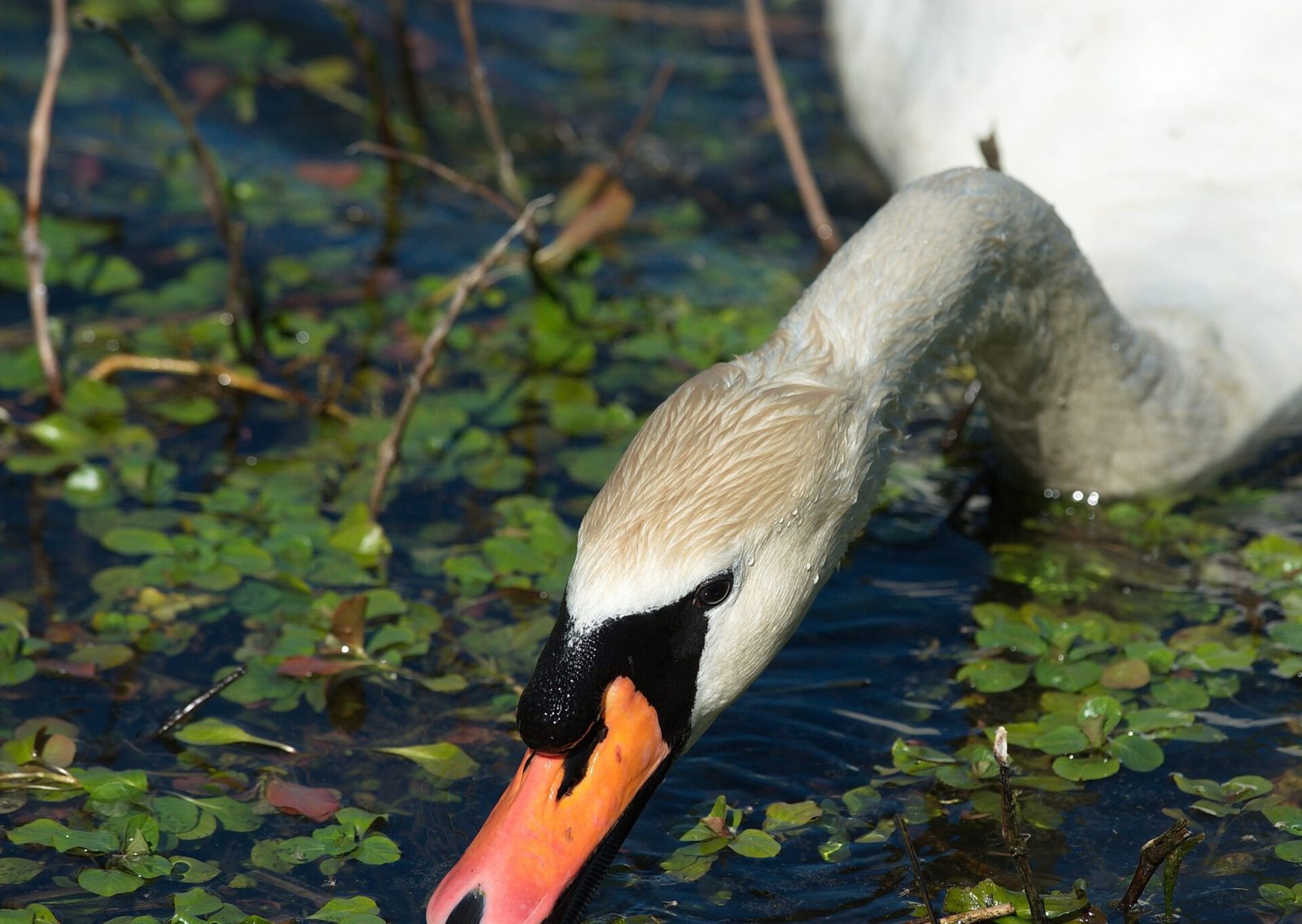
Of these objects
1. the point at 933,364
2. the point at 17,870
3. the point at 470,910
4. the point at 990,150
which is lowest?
the point at 470,910

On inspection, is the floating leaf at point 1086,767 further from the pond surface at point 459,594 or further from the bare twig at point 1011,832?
the bare twig at point 1011,832

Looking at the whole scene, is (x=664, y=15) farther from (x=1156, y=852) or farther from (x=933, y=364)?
(x=1156, y=852)

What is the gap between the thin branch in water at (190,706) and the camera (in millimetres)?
3867

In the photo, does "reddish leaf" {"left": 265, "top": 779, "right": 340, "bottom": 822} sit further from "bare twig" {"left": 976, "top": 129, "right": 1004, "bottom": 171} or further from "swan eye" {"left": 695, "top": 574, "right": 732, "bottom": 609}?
"bare twig" {"left": 976, "top": 129, "right": 1004, "bottom": 171}

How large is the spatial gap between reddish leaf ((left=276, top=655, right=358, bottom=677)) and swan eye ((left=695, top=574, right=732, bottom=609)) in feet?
4.13

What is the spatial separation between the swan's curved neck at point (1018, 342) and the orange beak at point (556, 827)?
895mm

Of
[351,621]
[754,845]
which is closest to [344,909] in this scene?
[754,845]

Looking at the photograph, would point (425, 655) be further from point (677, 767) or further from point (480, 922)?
point (480, 922)

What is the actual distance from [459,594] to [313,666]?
544mm

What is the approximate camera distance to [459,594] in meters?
4.60

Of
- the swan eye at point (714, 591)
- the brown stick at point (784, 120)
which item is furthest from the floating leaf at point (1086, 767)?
the brown stick at point (784, 120)

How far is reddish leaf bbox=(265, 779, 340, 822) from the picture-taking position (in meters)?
3.73

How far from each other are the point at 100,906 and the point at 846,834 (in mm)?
1557

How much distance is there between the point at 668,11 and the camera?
8969 millimetres
